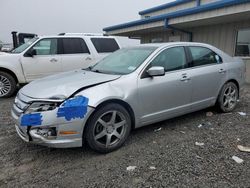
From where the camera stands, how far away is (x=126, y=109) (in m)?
3.44

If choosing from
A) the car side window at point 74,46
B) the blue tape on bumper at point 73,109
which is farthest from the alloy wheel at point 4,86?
the blue tape on bumper at point 73,109

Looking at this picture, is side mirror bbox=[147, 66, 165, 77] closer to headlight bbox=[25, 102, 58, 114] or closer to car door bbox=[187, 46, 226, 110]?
car door bbox=[187, 46, 226, 110]

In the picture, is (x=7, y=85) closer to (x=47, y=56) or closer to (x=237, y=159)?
(x=47, y=56)

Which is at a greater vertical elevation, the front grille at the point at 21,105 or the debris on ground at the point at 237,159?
the front grille at the point at 21,105

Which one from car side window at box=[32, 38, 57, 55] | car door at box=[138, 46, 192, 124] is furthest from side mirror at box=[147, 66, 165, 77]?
car side window at box=[32, 38, 57, 55]

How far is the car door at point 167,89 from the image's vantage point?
11.7 ft

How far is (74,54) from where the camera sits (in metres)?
7.47

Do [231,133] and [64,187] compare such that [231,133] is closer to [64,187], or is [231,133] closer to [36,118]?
[64,187]

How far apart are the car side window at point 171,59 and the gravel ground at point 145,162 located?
1168 millimetres

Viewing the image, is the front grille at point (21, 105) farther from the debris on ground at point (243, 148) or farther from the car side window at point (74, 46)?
the car side window at point (74, 46)

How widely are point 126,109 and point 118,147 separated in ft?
1.93

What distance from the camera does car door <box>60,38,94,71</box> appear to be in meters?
7.36

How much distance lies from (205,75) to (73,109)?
2.74 meters

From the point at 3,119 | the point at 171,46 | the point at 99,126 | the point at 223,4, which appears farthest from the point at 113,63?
the point at 223,4
